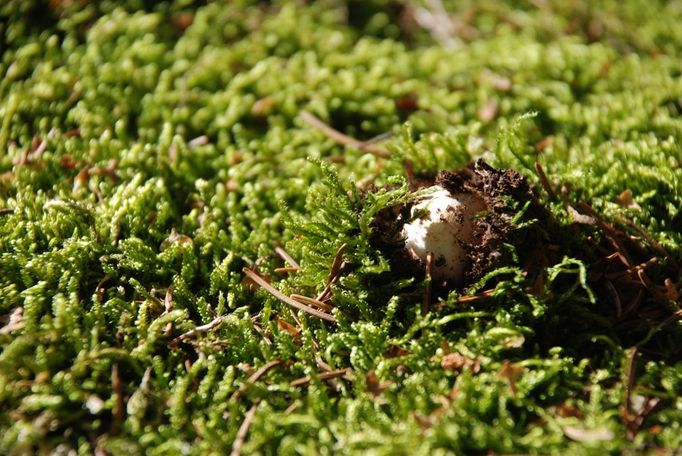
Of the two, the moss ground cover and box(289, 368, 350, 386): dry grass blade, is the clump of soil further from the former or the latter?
box(289, 368, 350, 386): dry grass blade

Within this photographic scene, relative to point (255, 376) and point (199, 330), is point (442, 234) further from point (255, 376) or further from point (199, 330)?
point (199, 330)

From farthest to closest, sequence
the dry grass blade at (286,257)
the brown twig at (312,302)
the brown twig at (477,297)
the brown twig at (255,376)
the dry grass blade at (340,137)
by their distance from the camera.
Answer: the dry grass blade at (340,137) → the dry grass blade at (286,257) → the brown twig at (312,302) → the brown twig at (477,297) → the brown twig at (255,376)

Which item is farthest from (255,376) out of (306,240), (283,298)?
(306,240)

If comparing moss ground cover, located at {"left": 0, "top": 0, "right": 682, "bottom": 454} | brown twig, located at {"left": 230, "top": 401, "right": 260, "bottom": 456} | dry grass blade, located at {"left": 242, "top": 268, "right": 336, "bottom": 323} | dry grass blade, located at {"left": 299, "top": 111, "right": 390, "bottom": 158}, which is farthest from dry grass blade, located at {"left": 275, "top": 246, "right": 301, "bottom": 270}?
dry grass blade, located at {"left": 299, "top": 111, "right": 390, "bottom": 158}

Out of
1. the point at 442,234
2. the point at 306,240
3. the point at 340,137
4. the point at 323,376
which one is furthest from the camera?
the point at 340,137

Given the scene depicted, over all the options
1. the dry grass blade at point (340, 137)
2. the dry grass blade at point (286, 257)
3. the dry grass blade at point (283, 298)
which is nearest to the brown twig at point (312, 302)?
the dry grass blade at point (283, 298)

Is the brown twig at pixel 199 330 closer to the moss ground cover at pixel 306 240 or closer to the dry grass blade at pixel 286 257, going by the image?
the moss ground cover at pixel 306 240

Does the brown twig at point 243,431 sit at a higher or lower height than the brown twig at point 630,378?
higher
